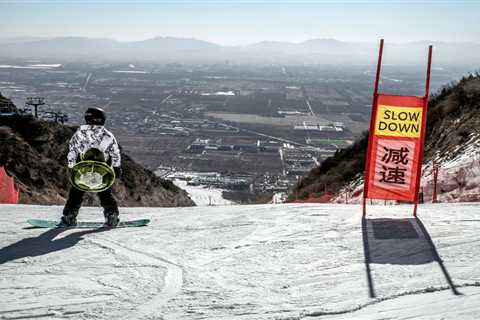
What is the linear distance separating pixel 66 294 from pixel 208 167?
5026cm

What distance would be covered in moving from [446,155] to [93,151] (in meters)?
9.58

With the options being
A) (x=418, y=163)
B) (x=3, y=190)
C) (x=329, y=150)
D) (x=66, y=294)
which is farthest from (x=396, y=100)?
(x=329, y=150)

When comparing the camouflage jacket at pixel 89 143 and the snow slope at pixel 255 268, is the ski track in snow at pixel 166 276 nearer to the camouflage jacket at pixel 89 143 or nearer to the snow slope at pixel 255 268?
the snow slope at pixel 255 268

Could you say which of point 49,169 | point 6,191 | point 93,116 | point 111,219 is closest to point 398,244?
point 111,219

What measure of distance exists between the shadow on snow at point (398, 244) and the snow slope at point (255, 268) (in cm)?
1

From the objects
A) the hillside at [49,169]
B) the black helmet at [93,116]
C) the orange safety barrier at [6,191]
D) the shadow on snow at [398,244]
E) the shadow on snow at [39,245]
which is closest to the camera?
the shadow on snow at [398,244]

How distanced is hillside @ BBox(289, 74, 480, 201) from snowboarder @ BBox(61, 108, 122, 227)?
6757 millimetres

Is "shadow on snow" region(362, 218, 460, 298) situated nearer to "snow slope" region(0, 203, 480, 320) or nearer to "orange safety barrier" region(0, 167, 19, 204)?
"snow slope" region(0, 203, 480, 320)

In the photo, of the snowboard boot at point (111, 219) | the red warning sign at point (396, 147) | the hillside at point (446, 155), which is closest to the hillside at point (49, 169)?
the hillside at point (446, 155)

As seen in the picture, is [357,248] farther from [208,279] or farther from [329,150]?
[329,150]

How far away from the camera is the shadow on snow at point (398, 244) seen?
514 cm

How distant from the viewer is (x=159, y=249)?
19.4 ft

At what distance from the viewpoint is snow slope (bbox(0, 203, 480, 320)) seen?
13.6 ft

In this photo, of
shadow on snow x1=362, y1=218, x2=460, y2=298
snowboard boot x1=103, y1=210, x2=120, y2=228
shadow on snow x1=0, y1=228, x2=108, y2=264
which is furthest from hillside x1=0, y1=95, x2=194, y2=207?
shadow on snow x1=362, y1=218, x2=460, y2=298
